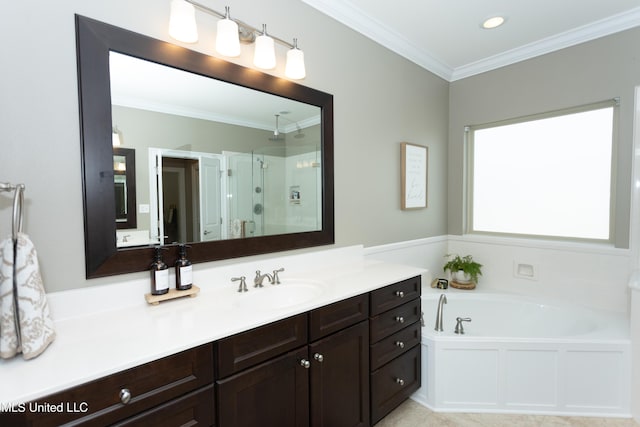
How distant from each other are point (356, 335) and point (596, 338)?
1615 millimetres

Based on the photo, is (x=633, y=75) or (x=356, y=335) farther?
(x=633, y=75)

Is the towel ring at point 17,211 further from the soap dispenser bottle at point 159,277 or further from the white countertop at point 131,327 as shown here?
the soap dispenser bottle at point 159,277

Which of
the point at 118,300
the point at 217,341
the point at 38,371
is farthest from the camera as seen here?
the point at 118,300

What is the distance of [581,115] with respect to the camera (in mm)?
2486

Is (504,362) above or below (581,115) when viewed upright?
below

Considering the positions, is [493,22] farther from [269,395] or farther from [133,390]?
[133,390]

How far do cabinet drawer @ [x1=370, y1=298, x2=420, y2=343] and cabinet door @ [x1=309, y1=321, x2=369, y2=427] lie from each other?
0.07 meters

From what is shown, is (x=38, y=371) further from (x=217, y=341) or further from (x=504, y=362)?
(x=504, y=362)

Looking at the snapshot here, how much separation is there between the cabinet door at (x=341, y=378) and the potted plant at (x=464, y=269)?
67.1 inches

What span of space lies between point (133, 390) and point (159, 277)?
49 cm

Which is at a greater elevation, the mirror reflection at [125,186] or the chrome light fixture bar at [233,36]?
the chrome light fixture bar at [233,36]

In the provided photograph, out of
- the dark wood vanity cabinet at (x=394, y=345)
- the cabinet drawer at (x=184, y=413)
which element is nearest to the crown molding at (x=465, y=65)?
the dark wood vanity cabinet at (x=394, y=345)

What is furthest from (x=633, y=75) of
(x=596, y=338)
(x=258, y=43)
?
(x=258, y=43)

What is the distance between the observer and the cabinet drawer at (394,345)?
5.56ft
